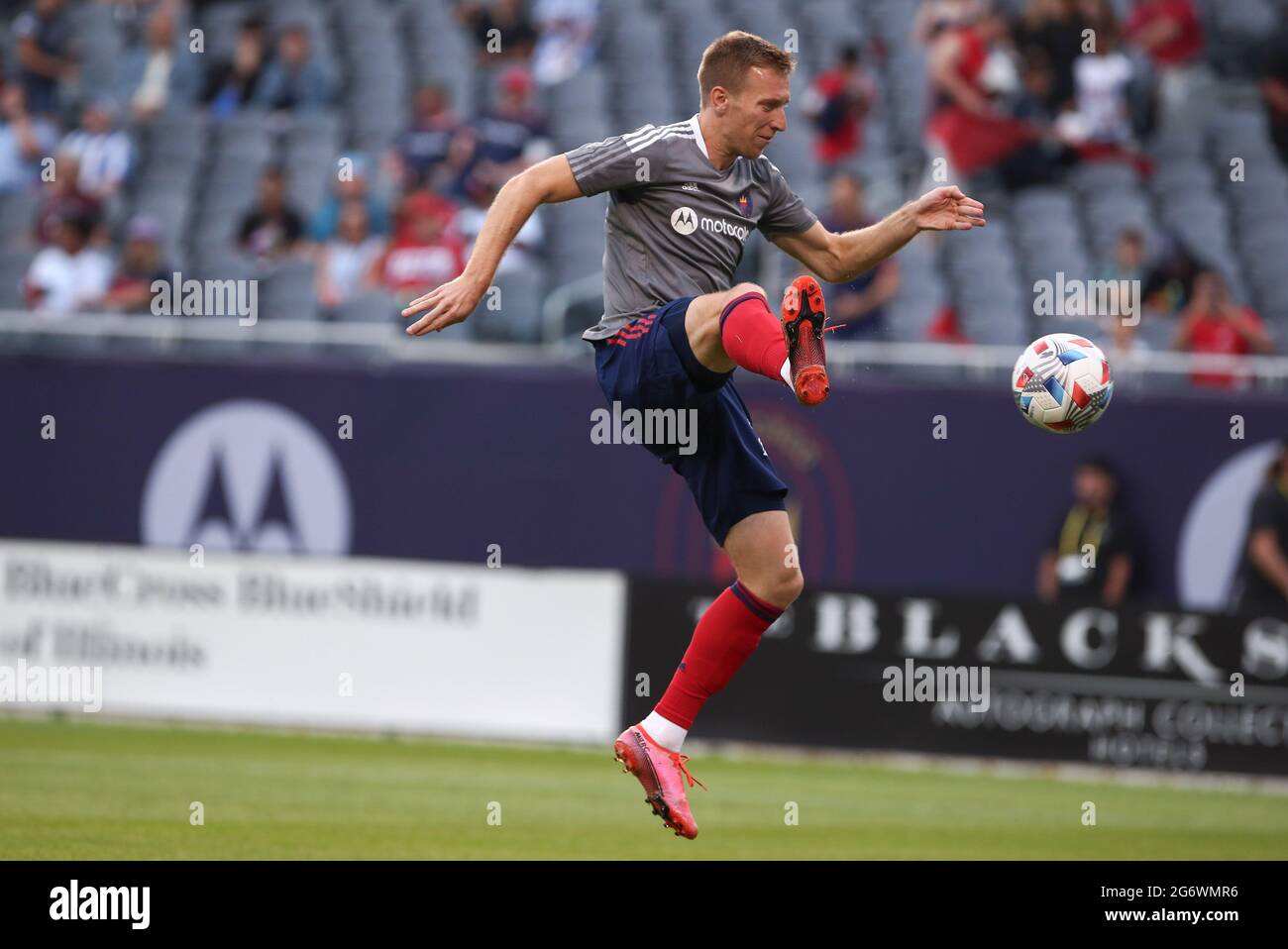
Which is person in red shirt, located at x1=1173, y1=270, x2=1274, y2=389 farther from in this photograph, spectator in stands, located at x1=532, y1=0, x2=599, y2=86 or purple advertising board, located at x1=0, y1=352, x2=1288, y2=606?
spectator in stands, located at x1=532, y1=0, x2=599, y2=86

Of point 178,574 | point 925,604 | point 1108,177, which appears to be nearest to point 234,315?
point 178,574

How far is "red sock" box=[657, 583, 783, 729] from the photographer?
27.3 ft

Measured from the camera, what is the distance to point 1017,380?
8375mm

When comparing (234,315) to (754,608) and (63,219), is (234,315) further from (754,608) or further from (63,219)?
(754,608)

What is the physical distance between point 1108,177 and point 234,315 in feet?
25.4

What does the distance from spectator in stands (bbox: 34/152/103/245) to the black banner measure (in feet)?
22.9

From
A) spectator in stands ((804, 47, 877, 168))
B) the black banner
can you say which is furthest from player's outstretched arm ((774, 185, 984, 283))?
spectator in stands ((804, 47, 877, 168))

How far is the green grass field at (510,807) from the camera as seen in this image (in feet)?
31.4

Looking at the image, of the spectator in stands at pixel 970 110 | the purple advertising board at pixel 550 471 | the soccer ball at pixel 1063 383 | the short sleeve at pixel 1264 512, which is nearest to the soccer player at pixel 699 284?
the soccer ball at pixel 1063 383

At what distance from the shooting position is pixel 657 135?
812 cm

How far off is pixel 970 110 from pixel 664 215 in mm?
9960

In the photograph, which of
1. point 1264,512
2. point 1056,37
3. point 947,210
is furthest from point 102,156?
point 947,210

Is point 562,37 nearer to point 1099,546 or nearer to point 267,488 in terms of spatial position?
point 267,488
